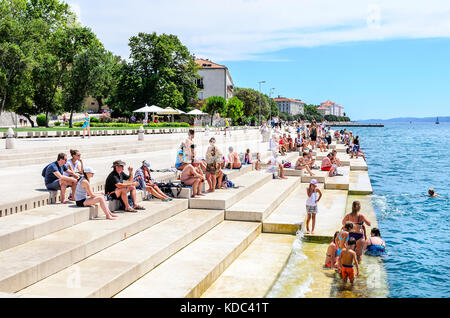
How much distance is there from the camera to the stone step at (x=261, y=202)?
1017 centimetres

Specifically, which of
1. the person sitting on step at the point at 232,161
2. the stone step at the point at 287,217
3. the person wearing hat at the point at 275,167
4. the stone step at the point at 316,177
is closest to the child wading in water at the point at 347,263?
the stone step at the point at 287,217

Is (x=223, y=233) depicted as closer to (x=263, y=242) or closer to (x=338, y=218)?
(x=263, y=242)

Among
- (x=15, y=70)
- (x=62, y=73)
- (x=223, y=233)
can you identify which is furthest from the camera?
(x=62, y=73)

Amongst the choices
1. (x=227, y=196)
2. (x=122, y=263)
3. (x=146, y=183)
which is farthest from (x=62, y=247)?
(x=227, y=196)

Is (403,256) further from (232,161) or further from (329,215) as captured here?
(232,161)

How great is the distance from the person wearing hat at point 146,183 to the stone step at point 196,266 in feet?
5.15

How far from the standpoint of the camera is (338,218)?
37.2ft

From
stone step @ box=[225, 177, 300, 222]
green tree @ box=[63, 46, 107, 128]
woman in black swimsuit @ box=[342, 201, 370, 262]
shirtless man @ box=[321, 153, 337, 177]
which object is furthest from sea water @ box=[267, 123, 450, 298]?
green tree @ box=[63, 46, 107, 128]

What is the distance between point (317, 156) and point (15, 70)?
24845 millimetres

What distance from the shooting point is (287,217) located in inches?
421

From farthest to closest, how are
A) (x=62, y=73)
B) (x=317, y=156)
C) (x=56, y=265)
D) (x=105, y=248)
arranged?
(x=62, y=73)
(x=317, y=156)
(x=105, y=248)
(x=56, y=265)

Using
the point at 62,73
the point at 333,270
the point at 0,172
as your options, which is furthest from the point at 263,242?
the point at 62,73

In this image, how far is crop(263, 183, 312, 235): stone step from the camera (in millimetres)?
9883

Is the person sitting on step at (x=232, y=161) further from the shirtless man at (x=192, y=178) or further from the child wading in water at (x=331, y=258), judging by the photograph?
the child wading in water at (x=331, y=258)
